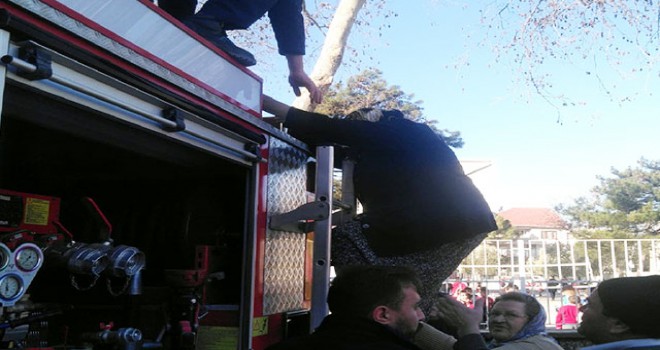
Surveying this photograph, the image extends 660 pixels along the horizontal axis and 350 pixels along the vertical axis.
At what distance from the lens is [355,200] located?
11.2 feet

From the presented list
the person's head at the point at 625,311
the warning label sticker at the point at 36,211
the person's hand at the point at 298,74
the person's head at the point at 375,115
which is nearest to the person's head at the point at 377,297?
the person's head at the point at 625,311

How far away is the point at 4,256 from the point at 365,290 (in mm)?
1212

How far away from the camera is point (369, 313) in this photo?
7.46 feet

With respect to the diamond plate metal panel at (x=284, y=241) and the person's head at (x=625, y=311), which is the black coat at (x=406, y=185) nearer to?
the diamond plate metal panel at (x=284, y=241)

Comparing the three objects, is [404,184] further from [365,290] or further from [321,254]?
[365,290]

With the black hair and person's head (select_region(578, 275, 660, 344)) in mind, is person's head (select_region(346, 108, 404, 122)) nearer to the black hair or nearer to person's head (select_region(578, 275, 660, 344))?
the black hair

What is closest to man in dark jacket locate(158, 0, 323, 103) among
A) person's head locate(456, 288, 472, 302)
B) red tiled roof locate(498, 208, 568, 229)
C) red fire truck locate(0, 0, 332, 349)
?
red fire truck locate(0, 0, 332, 349)

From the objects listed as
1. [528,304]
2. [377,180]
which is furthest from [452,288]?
[377,180]

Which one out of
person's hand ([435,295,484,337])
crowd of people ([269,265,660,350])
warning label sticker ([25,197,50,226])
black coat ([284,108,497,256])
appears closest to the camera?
crowd of people ([269,265,660,350])

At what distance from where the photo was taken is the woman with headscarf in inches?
138

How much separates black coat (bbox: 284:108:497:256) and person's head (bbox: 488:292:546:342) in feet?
2.44

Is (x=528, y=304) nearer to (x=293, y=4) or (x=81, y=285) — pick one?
(x=293, y=4)

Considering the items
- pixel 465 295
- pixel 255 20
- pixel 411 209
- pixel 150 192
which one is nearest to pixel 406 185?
pixel 411 209

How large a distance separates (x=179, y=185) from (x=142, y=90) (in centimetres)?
133
